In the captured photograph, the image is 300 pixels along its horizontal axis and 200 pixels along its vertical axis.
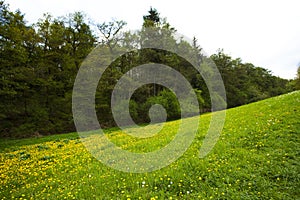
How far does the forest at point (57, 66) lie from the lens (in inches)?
1045

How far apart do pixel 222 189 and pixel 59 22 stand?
134 feet

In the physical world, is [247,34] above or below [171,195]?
above

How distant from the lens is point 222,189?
4898mm

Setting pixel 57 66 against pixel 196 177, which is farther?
pixel 57 66

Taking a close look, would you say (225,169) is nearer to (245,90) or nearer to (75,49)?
(75,49)

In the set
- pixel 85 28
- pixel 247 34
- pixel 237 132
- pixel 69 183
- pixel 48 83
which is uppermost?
pixel 85 28

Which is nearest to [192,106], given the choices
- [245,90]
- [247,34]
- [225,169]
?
[247,34]

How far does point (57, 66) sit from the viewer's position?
34562 millimetres

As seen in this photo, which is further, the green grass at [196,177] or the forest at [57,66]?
the forest at [57,66]

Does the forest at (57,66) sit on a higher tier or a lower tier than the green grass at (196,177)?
higher

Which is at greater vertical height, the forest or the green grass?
the forest

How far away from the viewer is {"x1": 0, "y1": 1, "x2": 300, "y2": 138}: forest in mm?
26531

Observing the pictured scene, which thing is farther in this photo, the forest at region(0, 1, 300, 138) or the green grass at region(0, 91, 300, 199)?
the forest at region(0, 1, 300, 138)

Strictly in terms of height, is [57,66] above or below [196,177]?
above
